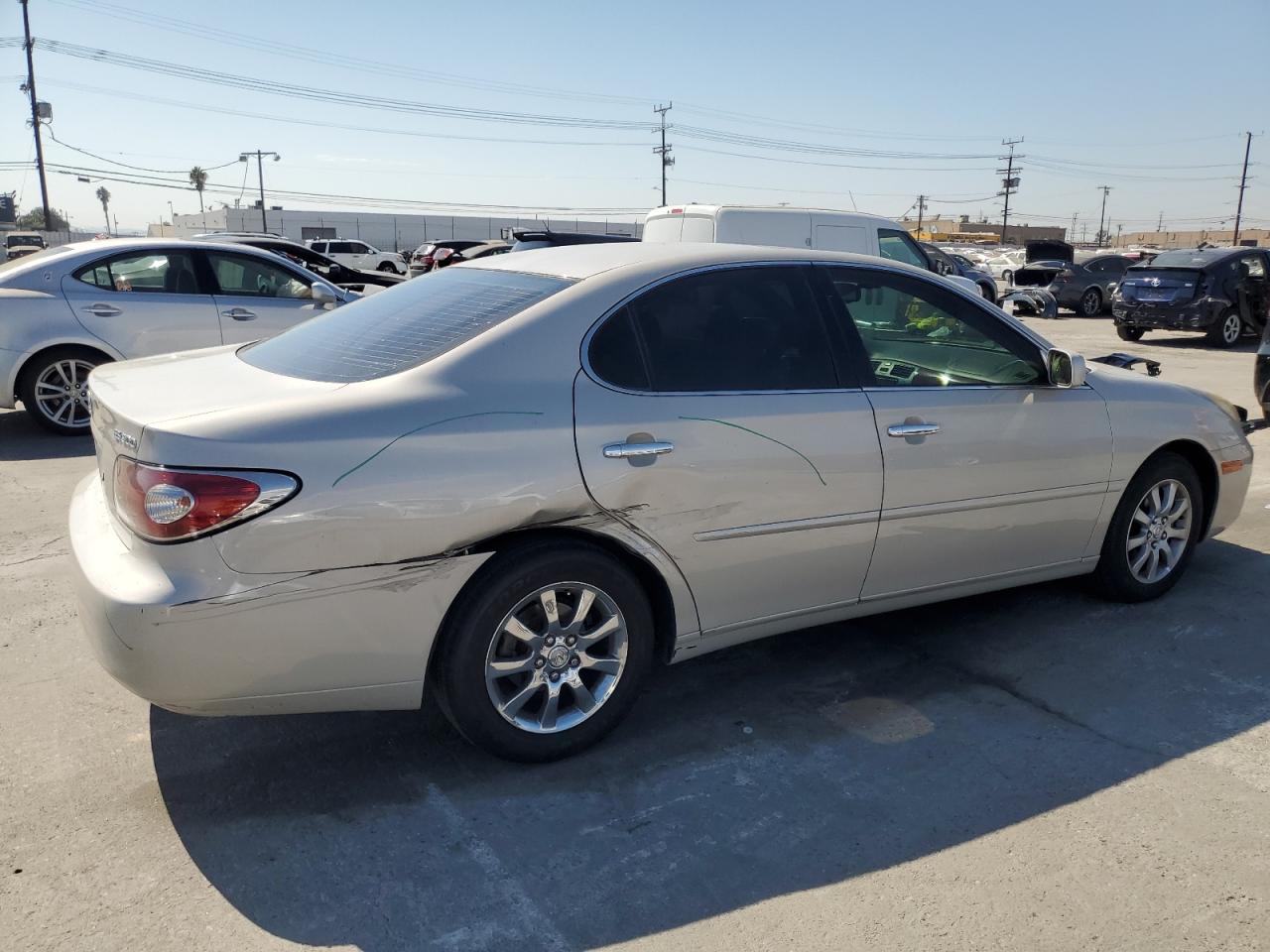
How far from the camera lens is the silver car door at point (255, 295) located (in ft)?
28.1

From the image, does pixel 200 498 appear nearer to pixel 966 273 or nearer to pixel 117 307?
pixel 117 307

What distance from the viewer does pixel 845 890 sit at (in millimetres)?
2674

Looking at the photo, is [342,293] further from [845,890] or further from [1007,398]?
[845,890]

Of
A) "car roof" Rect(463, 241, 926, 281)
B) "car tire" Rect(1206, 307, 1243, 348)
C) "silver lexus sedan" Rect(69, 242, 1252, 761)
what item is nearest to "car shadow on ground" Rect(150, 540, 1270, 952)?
"silver lexus sedan" Rect(69, 242, 1252, 761)

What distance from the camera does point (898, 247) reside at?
1191cm

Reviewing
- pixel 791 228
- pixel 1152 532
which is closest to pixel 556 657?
pixel 1152 532

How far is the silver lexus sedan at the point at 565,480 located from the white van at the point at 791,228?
23.6 ft

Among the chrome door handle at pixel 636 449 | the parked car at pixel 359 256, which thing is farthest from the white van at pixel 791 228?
the parked car at pixel 359 256

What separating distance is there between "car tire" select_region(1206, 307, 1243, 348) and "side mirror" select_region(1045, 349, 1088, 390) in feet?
48.1

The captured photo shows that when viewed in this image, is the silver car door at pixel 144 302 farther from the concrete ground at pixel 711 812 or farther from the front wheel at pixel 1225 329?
the front wheel at pixel 1225 329

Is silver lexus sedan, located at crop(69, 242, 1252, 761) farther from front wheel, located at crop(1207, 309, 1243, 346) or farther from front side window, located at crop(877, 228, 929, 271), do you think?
front wheel, located at crop(1207, 309, 1243, 346)

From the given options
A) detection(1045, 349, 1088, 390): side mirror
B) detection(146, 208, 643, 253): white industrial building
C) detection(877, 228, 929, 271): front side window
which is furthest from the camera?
detection(146, 208, 643, 253): white industrial building

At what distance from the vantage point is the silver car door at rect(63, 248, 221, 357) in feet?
26.3

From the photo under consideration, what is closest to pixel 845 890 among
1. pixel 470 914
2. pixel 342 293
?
pixel 470 914
